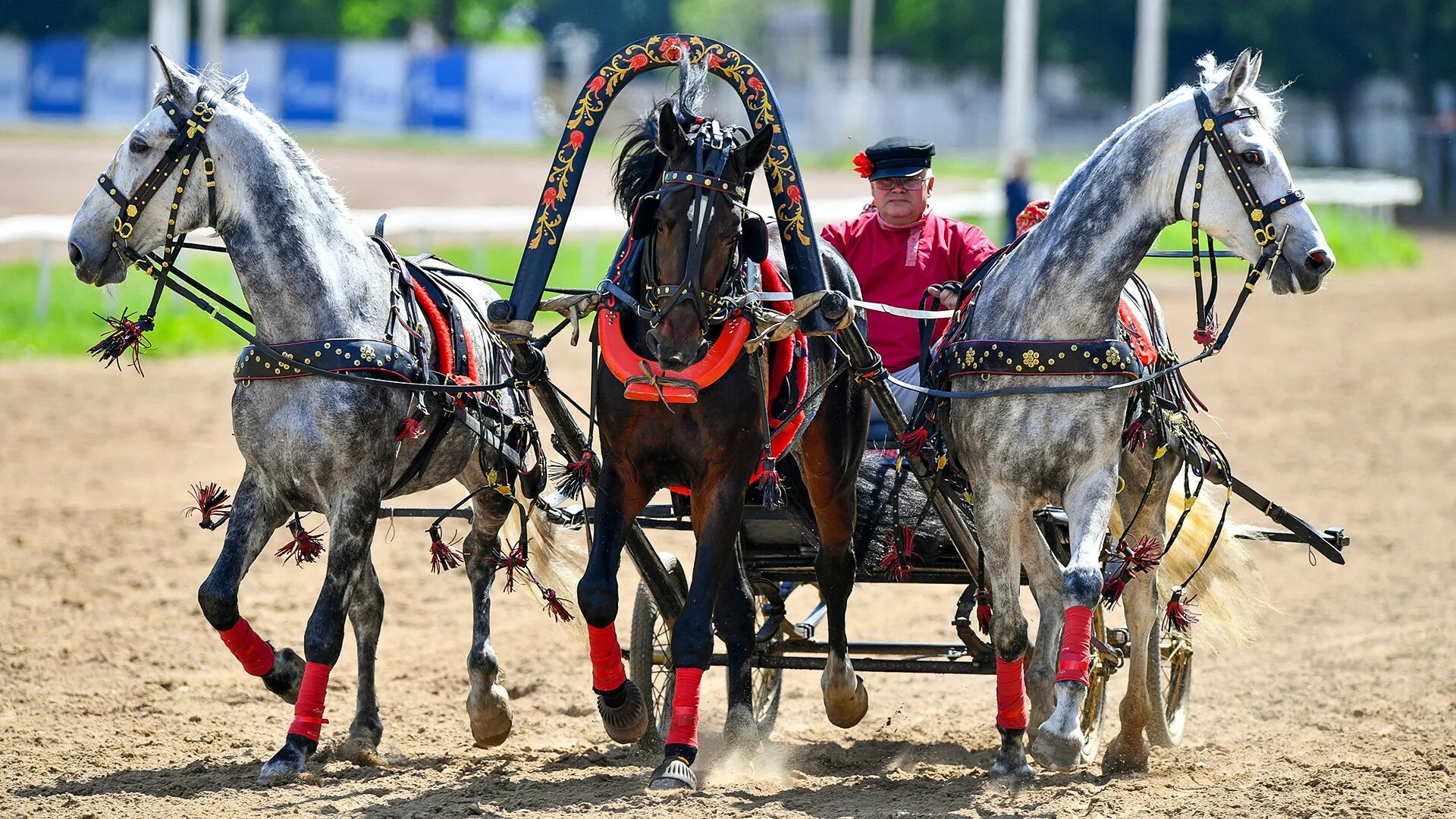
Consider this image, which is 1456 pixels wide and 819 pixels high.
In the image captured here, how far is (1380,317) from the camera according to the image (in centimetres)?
1775

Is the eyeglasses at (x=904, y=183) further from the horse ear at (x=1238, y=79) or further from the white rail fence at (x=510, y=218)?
the white rail fence at (x=510, y=218)

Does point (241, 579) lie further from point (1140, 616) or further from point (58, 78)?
point (58, 78)

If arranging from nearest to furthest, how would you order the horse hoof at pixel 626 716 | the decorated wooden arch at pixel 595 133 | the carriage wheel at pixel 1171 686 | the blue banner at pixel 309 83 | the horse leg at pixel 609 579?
the horse leg at pixel 609 579 < the decorated wooden arch at pixel 595 133 < the horse hoof at pixel 626 716 < the carriage wheel at pixel 1171 686 < the blue banner at pixel 309 83

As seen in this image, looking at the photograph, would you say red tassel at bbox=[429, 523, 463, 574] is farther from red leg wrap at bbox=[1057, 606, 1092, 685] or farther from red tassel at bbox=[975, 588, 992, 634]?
red leg wrap at bbox=[1057, 606, 1092, 685]

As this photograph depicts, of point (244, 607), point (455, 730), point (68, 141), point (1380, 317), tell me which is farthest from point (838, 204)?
point (68, 141)

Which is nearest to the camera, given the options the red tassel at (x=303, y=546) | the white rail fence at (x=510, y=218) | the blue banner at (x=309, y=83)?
the red tassel at (x=303, y=546)

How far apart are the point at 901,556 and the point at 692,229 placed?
1.61m

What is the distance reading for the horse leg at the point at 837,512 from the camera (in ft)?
17.6

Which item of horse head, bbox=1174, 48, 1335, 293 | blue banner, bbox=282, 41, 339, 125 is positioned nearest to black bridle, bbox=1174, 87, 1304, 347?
horse head, bbox=1174, 48, 1335, 293

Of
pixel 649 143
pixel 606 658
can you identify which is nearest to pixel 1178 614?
pixel 606 658

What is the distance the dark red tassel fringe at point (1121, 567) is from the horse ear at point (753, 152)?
1.59 m

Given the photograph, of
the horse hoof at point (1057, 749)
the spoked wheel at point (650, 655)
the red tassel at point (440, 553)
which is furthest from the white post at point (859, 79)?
the horse hoof at point (1057, 749)

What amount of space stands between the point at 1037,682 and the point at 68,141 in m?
27.9

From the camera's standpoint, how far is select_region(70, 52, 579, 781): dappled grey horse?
4938mm
